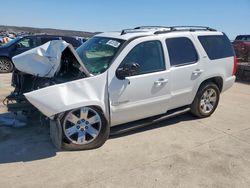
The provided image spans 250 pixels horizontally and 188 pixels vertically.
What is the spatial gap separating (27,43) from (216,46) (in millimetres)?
8903

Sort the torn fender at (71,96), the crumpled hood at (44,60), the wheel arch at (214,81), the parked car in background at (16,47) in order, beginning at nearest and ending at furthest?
the torn fender at (71,96) < the crumpled hood at (44,60) < the wheel arch at (214,81) < the parked car in background at (16,47)

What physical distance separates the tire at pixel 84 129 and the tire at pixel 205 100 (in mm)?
2170

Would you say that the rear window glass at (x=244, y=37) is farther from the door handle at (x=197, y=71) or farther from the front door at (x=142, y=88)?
the front door at (x=142, y=88)

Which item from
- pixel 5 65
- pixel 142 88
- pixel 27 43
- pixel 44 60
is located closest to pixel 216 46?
pixel 142 88

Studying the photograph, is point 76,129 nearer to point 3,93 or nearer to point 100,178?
point 100,178

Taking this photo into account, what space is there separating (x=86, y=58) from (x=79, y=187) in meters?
2.41

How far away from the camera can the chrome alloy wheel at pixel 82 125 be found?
13.5 feet

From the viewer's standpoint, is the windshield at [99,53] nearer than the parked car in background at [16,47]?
Yes

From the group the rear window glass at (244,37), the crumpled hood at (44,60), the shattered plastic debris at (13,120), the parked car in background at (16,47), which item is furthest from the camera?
the rear window glass at (244,37)

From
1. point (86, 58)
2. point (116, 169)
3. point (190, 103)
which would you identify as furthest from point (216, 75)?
point (116, 169)

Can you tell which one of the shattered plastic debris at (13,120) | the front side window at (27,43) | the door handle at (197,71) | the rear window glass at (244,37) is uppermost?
the door handle at (197,71)

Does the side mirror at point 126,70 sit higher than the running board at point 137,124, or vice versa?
the side mirror at point 126,70

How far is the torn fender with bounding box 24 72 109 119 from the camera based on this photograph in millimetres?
3805

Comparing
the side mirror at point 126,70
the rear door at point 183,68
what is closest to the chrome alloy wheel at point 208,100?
the rear door at point 183,68
